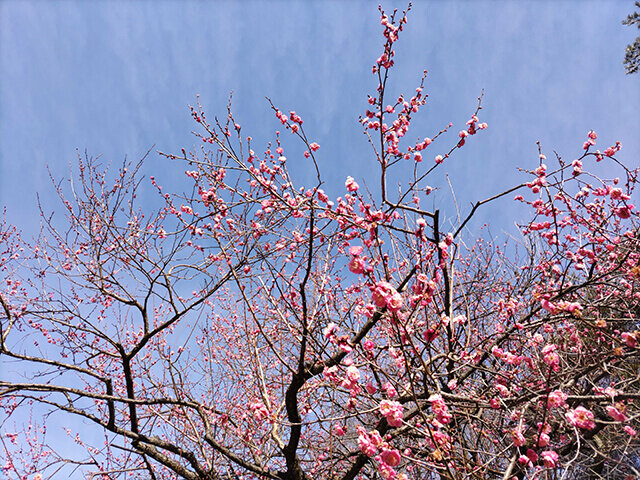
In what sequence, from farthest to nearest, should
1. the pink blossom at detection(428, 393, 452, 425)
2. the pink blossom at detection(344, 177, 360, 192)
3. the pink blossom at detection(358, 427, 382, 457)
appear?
1. the pink blossom at detection(344, 177, 360, 192)
2. the pink blossom at detection(428, 393, 452, 425)
3. the pink blossom at detection(358, 427, 382, 457)

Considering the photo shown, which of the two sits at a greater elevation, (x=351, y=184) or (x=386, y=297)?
(x=351, y=184)

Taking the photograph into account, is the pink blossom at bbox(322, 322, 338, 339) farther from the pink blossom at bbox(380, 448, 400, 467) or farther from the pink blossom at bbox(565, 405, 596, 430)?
the pink blossom at bbox(565, 405, 596, 430)

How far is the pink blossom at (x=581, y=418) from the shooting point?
2.49 metres

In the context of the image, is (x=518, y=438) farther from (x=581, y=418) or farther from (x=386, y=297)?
(x=386, y=297)

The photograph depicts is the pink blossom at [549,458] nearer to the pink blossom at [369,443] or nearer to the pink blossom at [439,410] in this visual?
the pink blossom at [439,410]

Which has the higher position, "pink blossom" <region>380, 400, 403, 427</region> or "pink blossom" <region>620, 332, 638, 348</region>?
"pink blossom" <region>380, 400, 403, 427</region>

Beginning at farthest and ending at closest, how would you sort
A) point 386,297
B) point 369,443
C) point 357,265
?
point 369,443, point 357,265, point 386,297

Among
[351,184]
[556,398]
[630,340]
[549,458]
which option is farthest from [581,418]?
[351,184]

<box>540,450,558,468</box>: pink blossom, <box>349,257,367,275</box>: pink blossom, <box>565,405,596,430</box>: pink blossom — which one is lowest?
<box>540,450,558,468</box>: pink blossom

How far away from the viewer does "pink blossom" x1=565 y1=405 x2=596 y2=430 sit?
2.49 meters

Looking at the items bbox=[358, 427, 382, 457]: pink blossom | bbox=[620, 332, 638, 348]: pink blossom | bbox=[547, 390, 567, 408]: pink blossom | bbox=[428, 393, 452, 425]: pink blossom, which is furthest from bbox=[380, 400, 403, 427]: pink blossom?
bbox=[620, 332, 638, 348]: pink blossom

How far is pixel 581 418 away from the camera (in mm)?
2523

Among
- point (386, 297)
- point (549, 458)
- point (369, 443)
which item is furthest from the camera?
point (549, 458)

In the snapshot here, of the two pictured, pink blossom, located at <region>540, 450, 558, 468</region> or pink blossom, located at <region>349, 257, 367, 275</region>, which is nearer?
pink blossom, located at <region>349, 257, 367, 275</region>
